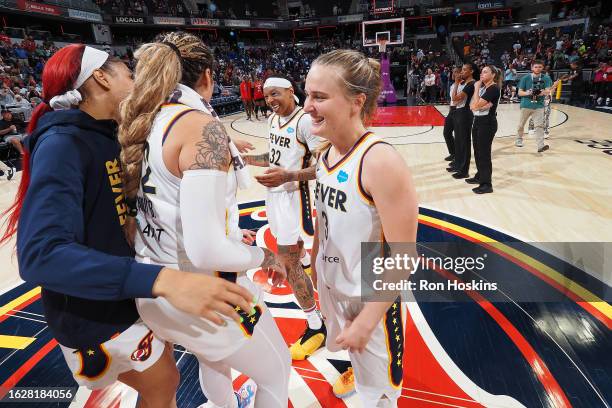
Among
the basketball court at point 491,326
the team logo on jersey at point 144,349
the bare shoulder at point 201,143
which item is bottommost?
the basketball court at point 491,326

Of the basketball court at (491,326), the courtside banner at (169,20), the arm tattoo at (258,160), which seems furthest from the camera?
the courtside banner at (169,20)

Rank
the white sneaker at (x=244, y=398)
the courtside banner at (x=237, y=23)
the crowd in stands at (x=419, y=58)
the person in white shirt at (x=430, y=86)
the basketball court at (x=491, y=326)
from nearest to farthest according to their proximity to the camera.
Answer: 1. the white sneaker at (x=244, y=398)
2. the basketball court at (x=491, y=326)
3. the crowd in stands at (x=419, y=58)
4. the person in white shirt at (x=430, y=86)
5. the courtside banner at (x=237, y=23)

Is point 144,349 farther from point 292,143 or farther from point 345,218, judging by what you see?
point 292,143

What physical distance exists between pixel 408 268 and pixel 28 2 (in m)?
26.8

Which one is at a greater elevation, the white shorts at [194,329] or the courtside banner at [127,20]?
the courtside banner at [127,20]

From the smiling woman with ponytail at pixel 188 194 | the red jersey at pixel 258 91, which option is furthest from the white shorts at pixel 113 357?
the red jersey at pixel 258 91

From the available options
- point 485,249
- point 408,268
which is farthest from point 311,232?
point 485,249

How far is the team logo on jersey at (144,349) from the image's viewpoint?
144cm

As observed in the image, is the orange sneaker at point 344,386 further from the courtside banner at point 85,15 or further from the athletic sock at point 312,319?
the courtside banner at point 85,15

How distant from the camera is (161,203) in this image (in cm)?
129

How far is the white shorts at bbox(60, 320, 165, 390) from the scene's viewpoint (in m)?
1.37

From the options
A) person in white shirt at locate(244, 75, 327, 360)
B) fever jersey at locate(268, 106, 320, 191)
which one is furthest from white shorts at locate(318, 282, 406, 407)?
fever jersey at locate(268, 106, 320, 191)

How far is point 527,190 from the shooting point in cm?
565

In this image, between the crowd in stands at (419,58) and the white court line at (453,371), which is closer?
the white court line at (453,371)
